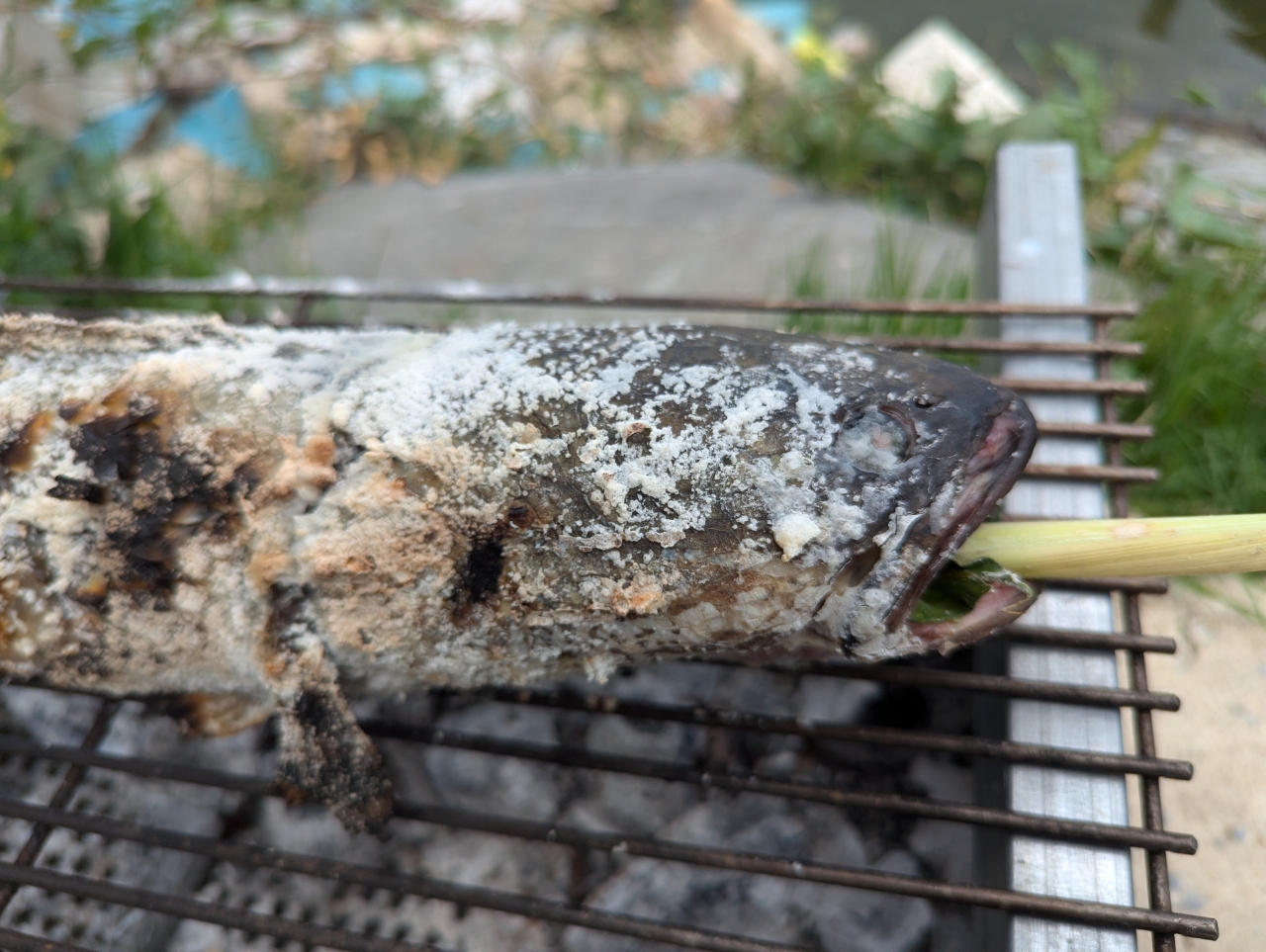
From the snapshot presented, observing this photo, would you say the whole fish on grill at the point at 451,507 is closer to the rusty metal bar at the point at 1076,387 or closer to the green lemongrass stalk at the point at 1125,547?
the green lemongrass stalk at the point at 1125,547

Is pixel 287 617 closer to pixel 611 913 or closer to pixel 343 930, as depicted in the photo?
pixel 343 930

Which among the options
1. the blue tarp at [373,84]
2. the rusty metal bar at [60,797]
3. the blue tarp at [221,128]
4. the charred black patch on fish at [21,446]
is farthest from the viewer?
the blue tarp at [373,84]

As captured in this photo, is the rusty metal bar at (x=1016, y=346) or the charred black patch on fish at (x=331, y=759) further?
the rusty metal bar at (x=1016, y=346)

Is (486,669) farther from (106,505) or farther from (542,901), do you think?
(106,505)

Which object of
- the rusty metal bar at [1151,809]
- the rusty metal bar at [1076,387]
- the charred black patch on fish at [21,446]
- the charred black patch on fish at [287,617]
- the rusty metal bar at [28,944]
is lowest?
the rusty metal bar at [1151,809]

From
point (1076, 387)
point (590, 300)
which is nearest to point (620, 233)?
point (590, 300)

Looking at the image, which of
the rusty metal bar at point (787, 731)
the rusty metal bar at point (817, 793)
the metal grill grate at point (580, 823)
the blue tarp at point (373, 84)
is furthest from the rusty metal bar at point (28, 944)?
the blue tarp at point (373, 84)
